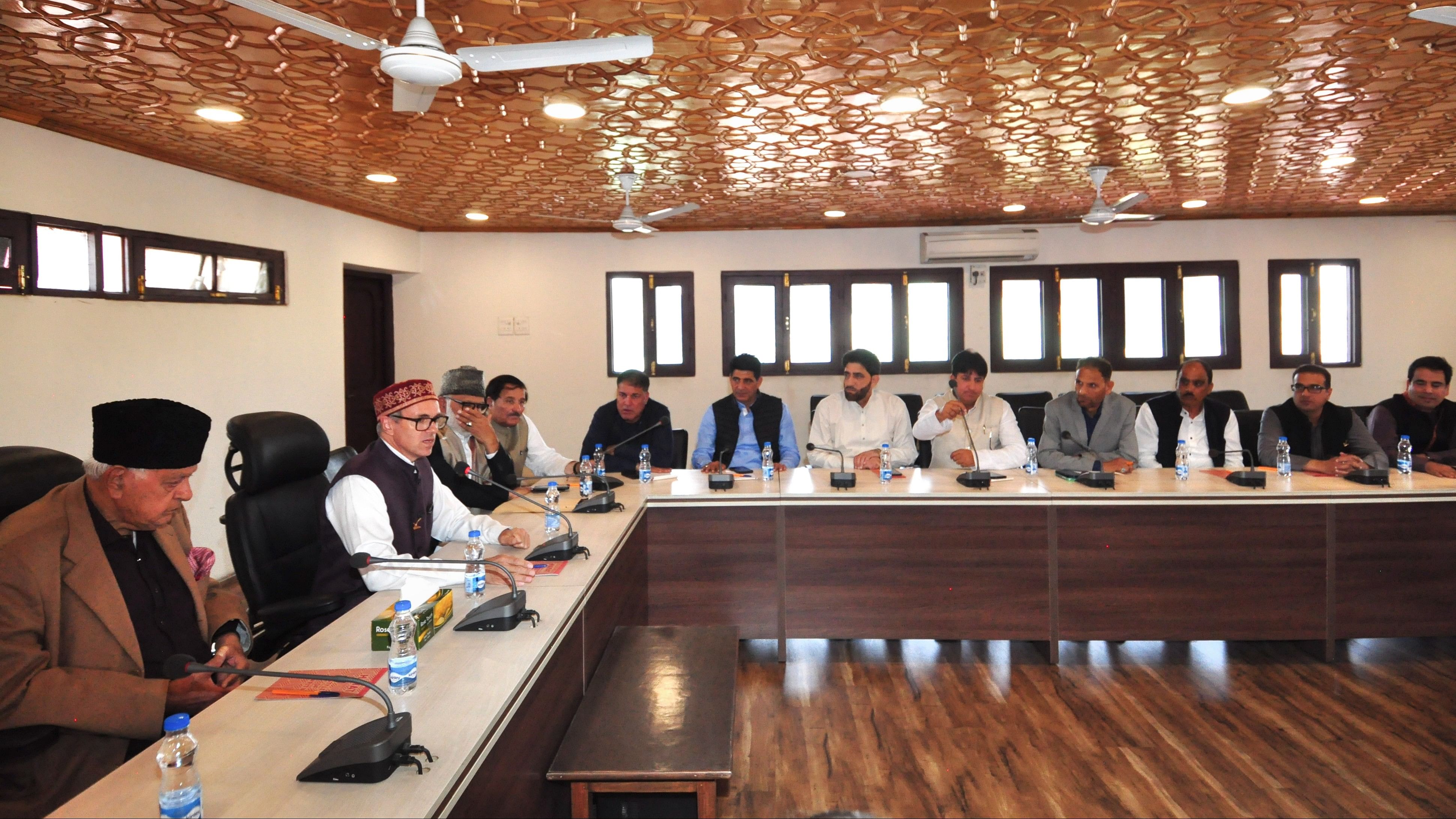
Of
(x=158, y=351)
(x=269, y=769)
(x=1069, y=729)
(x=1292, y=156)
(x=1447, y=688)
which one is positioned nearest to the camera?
(x=269, y=769)

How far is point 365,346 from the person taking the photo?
7.23 metres

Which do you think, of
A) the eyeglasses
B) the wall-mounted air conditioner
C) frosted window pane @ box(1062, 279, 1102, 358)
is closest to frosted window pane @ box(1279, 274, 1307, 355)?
frosted window pane @ box(1062, 279, 1102, 358)

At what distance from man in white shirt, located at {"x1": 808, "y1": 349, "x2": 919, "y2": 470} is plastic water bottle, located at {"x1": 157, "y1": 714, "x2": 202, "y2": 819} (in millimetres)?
3728

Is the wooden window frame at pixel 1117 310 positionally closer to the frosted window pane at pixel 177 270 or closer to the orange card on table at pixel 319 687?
the frosted window pane at pixel 177 270

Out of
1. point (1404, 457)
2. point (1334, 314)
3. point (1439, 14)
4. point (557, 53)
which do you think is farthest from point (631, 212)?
point (1334, 314)

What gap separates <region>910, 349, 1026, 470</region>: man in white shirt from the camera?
4473mm

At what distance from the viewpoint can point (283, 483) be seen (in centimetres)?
280

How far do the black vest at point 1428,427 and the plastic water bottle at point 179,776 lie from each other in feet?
18.7

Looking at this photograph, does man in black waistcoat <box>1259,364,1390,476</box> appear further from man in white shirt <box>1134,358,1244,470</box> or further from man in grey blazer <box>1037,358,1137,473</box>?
man in grey blazer <box>1037,358,1137,473</box>

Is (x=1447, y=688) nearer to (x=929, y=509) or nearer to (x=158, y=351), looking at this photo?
(x=929, y=509)

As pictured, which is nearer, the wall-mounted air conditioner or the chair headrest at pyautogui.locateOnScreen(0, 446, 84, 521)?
the chair headrest at pyautogui.locateOnScreen(0, 446, 84, 521)

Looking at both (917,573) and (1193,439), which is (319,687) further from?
(1193,439)

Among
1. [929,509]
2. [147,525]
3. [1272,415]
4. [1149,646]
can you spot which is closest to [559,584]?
[147,525]

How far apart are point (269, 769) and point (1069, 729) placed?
8.81 feet
